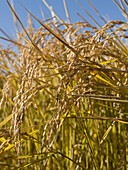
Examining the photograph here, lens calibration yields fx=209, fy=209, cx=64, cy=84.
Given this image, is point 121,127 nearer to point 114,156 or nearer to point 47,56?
point 114,156

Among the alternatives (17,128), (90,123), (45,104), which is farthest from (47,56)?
(45,104)

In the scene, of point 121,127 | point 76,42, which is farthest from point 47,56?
point 121,127

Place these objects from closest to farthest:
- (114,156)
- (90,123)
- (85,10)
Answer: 1. (85,10)
2. (114,156)
3. (90,123)

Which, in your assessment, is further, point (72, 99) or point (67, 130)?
point (67, 130)

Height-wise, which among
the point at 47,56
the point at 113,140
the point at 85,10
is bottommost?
the point at 113,140

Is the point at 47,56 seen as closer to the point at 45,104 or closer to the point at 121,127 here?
the point at 121,127

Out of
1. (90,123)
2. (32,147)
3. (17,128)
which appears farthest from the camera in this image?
(32,147)

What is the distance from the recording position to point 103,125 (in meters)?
1.19

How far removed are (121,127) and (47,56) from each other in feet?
2.42

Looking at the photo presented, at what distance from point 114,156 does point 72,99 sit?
1.98ft

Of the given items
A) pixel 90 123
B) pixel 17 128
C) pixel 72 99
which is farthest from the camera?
pixel 90 123

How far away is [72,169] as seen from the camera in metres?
1.12

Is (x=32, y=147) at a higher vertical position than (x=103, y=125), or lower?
lower

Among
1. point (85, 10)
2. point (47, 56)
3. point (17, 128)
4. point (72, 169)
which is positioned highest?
point (85, 10)
